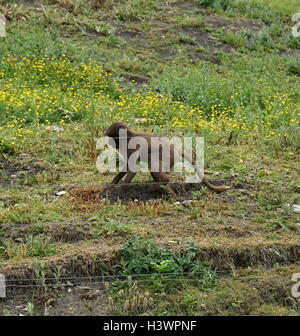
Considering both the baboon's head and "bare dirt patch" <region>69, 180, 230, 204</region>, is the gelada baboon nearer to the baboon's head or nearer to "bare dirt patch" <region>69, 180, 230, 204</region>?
the baboon's head

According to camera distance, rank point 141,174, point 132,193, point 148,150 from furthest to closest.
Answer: point 141,174
point 132,193
point 148,150

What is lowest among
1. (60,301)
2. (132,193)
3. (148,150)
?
(60,301)

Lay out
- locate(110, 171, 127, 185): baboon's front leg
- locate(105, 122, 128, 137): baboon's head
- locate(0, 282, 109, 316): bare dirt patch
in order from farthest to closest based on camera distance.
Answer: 1. locate(110, 171, 127, 185): baboon's front leg
2. locate(105, 122, 128, 137): baboon's head
3. locate(0, 282, 109, 316): bare dirt patch

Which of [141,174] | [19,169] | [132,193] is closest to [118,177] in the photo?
[132,193]

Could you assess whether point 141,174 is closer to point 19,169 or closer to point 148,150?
point 148,150

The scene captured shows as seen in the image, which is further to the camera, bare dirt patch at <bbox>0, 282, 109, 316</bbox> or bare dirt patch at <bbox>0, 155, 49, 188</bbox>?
bare dirt patch at <bbox>0, 155, 49, 188</bbox>

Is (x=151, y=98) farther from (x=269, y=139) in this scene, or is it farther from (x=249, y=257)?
(x=249, y=257)

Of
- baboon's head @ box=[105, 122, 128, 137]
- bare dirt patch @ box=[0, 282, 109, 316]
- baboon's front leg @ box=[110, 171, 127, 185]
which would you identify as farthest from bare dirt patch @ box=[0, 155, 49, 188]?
bare dirt patch @ box=[0, 282, 109, 316]

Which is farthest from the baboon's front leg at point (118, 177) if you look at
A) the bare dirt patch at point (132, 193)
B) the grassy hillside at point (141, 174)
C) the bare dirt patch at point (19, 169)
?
the bare dirt patch at point (19, 169)

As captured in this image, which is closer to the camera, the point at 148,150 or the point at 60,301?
the point at 60,301

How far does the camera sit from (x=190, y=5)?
726 inches

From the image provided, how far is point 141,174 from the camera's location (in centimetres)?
830

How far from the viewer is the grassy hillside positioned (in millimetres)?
5945

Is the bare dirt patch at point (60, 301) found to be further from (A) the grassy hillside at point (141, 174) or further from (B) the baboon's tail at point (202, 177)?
(B) the baboon's tail at point (202, 177)
